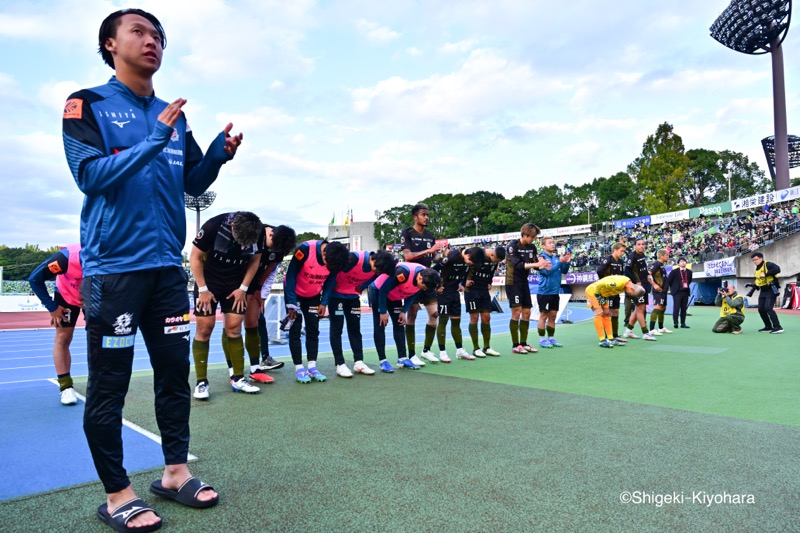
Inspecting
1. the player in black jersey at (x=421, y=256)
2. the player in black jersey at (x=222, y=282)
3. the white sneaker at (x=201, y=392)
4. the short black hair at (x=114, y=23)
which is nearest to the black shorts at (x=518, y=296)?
the player in black jersey at (x=421, y=256)

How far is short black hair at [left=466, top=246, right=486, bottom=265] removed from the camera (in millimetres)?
7282

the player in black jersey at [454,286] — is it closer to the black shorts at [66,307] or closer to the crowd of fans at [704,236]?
the black shorts at [66,307]

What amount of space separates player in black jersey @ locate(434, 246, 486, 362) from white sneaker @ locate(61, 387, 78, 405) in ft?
14.9

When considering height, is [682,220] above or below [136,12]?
above

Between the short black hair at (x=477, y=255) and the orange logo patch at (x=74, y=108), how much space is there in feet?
19.0

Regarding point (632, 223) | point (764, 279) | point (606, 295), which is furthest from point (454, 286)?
point (632, 223)

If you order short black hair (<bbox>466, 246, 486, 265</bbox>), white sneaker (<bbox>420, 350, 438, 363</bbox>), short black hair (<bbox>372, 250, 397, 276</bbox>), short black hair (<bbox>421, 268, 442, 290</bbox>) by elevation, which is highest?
short black hair (<bbox>466, 246, 486, 265</bbox>)

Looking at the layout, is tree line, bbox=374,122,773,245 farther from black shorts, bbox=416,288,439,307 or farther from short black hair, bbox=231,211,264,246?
short black hair, bbox=231,211,264,246

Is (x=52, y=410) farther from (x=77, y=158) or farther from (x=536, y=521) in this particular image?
(x=536, y=521)

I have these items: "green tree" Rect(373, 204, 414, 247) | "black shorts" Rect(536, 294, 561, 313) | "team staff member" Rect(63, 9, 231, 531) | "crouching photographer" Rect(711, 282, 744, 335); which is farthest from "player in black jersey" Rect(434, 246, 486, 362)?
"green tree" Rect(373, 204, 414, 247)

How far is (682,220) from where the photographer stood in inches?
1391

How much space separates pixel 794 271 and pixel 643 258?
20.6 metres

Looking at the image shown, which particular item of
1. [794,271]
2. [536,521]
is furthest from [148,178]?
[794,271]

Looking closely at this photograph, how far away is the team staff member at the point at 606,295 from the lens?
27.9ft
